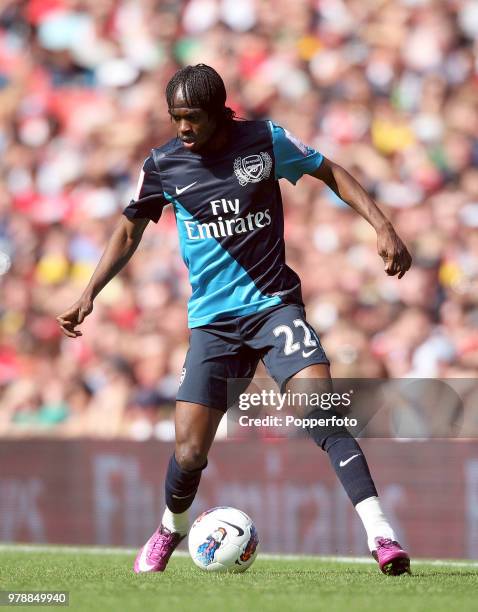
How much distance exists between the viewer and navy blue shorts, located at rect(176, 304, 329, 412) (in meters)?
6.33

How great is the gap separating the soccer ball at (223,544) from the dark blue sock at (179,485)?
0.51ft

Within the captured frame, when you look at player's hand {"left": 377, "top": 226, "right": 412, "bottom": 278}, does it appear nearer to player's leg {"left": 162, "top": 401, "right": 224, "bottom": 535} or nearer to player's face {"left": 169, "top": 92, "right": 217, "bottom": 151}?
player's face {"left": 169, "top": 92, "right": 217, "bottom": 151}

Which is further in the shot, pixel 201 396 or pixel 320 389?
pixel 201 396

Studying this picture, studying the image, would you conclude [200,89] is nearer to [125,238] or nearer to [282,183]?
[125,238]

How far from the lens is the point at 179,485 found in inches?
263

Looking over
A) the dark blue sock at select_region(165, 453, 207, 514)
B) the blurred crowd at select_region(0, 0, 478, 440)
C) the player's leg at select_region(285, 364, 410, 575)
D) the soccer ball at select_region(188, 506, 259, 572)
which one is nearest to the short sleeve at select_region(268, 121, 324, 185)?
the player's leg at select_region(285, 364, 410, 575)

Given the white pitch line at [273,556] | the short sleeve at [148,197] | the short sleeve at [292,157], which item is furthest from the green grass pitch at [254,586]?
the short sleeve at [292,157]

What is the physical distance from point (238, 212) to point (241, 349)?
691mm

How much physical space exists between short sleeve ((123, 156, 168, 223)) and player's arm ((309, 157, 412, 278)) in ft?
2.63

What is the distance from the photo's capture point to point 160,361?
37.9ft

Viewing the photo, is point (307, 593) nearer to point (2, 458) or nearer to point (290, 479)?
point (290, 479)

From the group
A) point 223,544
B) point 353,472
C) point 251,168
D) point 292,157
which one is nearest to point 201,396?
point 223,544

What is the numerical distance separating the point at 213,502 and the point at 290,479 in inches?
26.9

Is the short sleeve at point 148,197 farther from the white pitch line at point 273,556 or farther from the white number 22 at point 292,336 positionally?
the white pitch line at point 273,556
